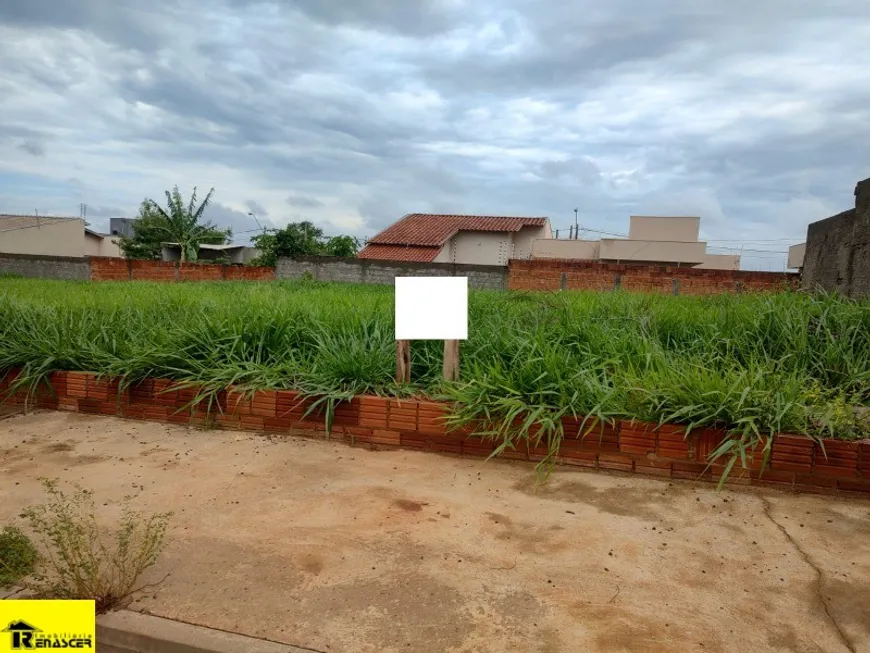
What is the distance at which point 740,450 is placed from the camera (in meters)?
3.20

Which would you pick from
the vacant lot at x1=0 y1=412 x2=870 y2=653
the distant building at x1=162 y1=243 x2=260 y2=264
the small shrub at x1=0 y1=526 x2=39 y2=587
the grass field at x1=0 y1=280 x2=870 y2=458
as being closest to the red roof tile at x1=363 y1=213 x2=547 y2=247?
the distant building at x1=162 y1=243 x2=260 y2=264

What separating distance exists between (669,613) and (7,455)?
392cm

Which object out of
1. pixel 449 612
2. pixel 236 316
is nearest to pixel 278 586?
pixel 449 612

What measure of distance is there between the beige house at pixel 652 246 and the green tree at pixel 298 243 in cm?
886

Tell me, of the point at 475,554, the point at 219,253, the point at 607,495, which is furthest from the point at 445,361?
the point at 219,253

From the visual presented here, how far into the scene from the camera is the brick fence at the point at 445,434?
3.22 meters

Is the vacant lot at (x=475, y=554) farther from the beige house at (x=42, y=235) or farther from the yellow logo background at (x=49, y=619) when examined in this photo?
the beige house at (x=42, y=235)

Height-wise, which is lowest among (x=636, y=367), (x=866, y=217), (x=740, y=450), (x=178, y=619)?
(x=178, y=619)

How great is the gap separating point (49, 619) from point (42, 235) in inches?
1363

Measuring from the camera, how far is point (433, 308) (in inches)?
153

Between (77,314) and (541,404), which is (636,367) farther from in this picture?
(77,314)

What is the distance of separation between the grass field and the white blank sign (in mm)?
369

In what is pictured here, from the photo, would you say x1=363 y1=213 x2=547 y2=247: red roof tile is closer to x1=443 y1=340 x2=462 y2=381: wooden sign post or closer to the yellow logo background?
x1=443 y1=340 x2=462 y2=381: wooden sign post

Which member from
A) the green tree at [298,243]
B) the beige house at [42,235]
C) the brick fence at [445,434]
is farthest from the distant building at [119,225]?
the brick fence at [445,434]
